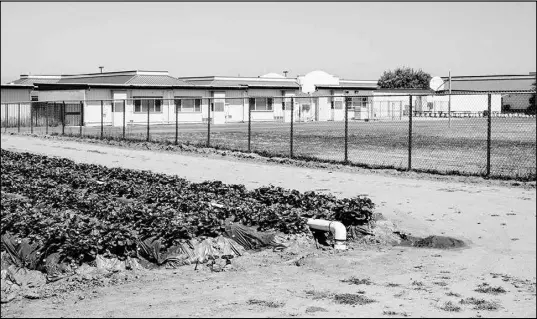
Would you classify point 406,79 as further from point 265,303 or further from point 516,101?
point 265,303

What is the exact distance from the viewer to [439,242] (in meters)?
10.2

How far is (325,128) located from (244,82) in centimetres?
1959

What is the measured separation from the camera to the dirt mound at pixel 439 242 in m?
10.1

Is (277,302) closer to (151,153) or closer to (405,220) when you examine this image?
(405,220)

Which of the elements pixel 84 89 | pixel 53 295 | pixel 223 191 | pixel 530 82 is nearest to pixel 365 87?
pixel 530 82

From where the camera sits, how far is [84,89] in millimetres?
51469

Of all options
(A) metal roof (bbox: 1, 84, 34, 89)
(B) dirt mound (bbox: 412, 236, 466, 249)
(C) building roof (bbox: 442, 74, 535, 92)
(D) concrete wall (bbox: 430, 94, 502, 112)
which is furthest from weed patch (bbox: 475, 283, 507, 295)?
(C) building roof (bbox: 442, 74, 535, 92)

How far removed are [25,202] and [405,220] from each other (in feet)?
19.7

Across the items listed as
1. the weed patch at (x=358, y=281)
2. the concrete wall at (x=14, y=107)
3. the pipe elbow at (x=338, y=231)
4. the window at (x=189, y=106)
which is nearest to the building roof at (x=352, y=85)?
the window at (x=189, y=106)

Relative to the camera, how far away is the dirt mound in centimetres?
1011

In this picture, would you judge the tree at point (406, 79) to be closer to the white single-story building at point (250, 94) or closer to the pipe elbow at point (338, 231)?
the white single-story building at point (250, 94)

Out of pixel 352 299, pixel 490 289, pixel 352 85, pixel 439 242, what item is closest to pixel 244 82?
pixel 352 85

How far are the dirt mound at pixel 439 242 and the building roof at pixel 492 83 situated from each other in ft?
258

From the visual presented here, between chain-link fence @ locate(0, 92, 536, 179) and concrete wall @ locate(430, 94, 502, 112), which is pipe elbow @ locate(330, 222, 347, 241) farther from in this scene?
concrete wall @ locate(430, 94, 502, 112)
